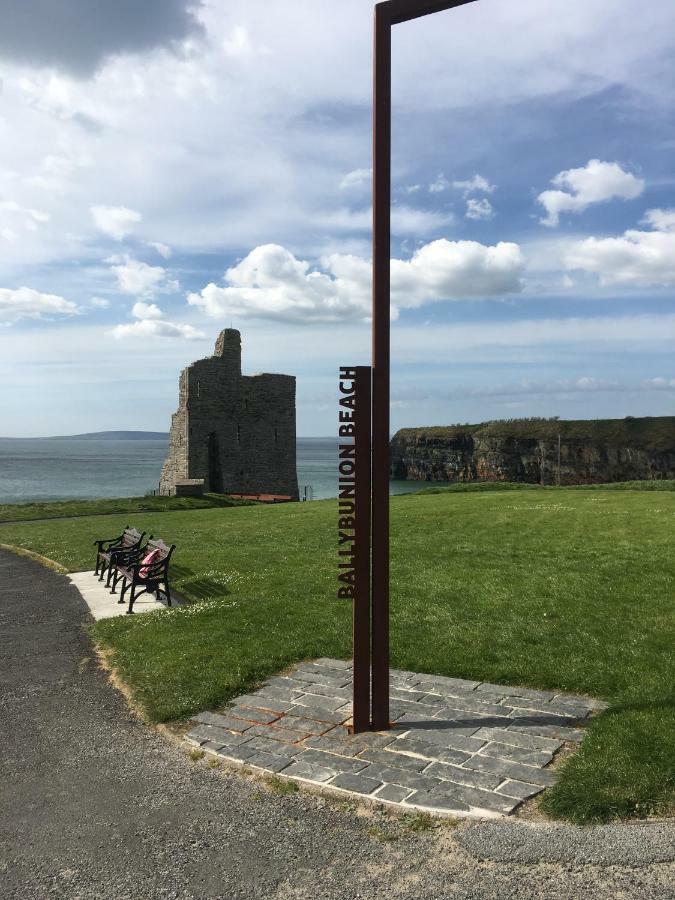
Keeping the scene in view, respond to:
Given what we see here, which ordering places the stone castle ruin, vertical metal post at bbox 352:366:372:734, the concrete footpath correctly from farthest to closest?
1. the stone castle ruin
2. vertical metal post at bbox 352:366:372:734
3. the concrete footpath

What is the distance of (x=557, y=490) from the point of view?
24.2m

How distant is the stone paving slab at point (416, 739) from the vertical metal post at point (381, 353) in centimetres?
41

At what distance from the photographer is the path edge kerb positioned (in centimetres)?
1280

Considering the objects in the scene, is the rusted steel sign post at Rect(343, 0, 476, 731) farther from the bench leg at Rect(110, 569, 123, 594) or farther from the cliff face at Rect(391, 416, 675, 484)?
the cliff face at Rect(391, 416, 675, 484)

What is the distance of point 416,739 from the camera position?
5168mm

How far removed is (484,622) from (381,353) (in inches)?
153

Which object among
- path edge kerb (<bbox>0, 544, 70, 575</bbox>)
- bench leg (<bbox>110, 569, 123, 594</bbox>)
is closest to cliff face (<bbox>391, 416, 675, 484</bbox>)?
path edge kerb (<bbox>0, 544, 70, 575</bbox>)

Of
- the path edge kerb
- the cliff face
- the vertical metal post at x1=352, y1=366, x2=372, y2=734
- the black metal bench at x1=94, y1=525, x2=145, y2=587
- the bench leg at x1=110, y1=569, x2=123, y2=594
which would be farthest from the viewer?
the cliff face

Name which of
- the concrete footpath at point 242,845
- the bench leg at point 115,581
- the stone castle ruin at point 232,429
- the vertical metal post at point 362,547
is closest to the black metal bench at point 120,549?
the bench leg at point 115,581

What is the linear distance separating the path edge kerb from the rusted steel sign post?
850 cm

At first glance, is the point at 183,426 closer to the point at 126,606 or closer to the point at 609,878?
the point at 126,606

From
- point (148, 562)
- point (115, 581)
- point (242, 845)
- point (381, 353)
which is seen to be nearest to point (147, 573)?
point (148, 562)

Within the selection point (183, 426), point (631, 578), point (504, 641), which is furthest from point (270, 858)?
point (183, 426)

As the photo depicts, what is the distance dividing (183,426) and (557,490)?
21764 mm
